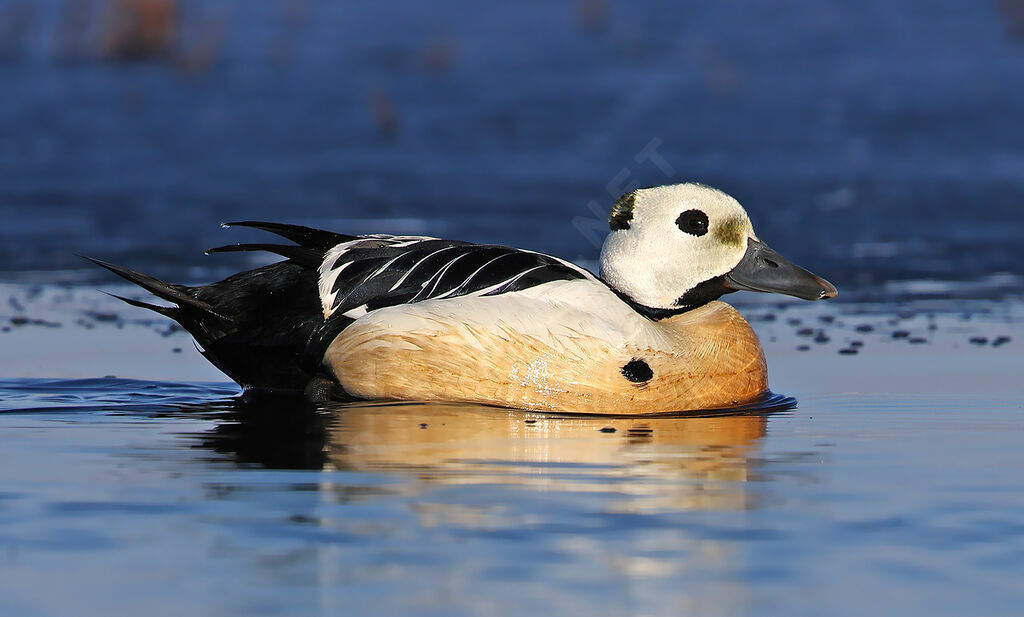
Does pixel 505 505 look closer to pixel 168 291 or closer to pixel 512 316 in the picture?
pixel 512 316

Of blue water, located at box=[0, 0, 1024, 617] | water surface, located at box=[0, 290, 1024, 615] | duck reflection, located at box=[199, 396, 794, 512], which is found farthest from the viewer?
duck reflection, located at box=[199, 396, 794, 512]

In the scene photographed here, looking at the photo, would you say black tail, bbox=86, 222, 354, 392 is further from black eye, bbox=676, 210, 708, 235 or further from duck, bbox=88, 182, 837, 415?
black eye, bbox=676, 210, 708, 235

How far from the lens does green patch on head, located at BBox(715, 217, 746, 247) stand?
284 inches

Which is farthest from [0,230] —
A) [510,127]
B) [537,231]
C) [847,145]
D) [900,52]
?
[900,52]

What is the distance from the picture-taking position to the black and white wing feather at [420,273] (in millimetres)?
6953

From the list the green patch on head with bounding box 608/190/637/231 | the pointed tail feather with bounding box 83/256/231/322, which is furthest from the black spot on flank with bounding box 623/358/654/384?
the pointed tail feather with bounding box 83/256/231/322

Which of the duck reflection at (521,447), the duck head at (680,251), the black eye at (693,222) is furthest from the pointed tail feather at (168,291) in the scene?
the black eye at (693,222)

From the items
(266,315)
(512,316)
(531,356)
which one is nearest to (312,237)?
(266,315)

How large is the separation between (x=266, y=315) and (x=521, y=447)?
164 cm

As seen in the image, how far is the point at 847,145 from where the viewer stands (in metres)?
16.6

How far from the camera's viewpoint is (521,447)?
19.8 ft

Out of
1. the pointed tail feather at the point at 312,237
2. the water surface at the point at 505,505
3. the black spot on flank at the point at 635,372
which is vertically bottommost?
the water surface at the point at 505,505

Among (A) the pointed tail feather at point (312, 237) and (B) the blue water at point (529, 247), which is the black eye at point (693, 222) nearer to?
(B) the blue water at point (529, 247)

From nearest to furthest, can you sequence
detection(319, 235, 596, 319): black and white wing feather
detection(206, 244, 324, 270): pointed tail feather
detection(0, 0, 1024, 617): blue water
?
detection(0, 0, 1024, 617): blue water, detection(319, 235, 596, 319): black and white wing feather, detection(206, 244, 324, 270): pointed tail feather
